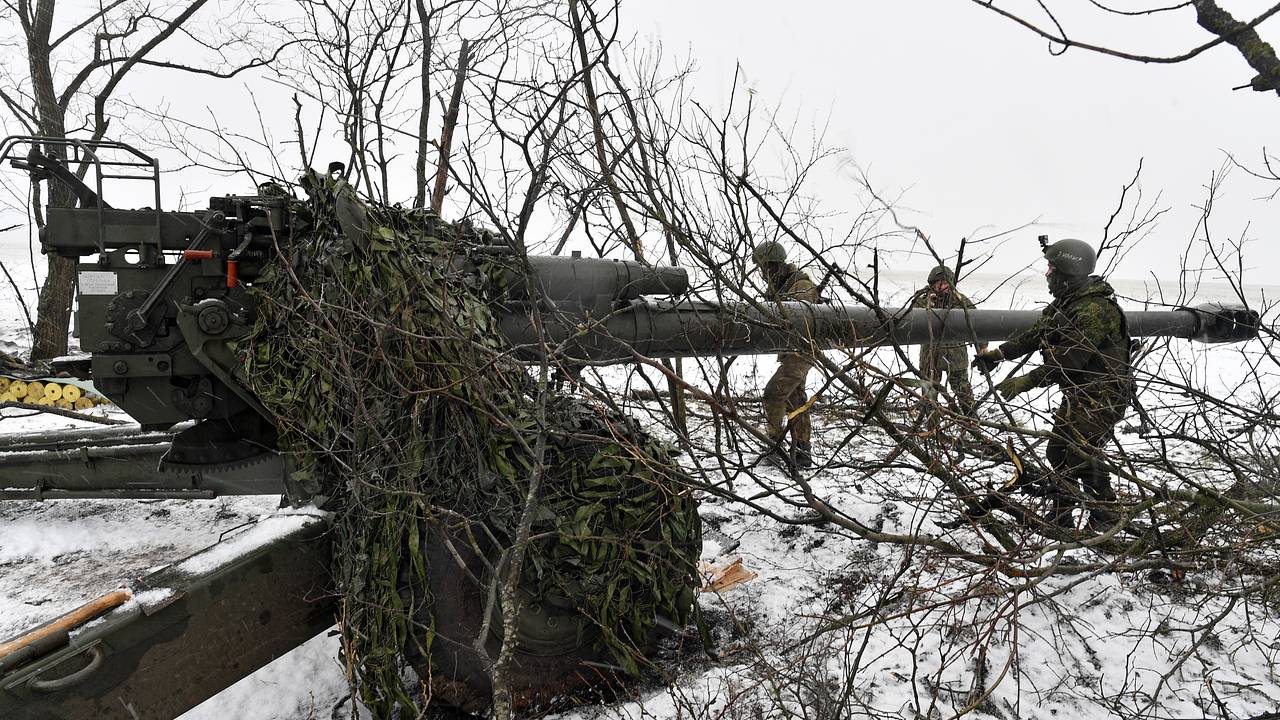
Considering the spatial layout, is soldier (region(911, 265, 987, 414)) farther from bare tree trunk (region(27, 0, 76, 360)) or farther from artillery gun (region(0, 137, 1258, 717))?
bare tree trunk (region(27, 0, 76, 360))

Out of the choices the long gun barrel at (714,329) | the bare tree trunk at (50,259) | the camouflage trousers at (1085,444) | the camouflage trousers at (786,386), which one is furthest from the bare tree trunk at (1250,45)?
the bare tree trunk at (50,259)

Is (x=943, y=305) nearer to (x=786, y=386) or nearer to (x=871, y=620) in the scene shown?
(x=871, y=620)

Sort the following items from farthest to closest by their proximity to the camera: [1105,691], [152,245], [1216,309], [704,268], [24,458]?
[1216,309] < [24,458] < [152,245] < [1105,691] < [704,268]

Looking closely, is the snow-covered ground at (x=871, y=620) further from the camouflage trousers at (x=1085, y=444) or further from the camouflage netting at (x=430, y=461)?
the camouflage netting at (x=430, y=461)

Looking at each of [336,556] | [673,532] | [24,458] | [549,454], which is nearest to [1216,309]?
[673,532]

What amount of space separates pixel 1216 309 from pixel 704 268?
17.6 feet

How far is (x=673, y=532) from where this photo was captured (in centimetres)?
322

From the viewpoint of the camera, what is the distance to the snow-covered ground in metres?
2.53

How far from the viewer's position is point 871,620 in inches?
126

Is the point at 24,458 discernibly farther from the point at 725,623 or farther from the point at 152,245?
the point at 725,623

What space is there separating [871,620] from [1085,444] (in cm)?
112

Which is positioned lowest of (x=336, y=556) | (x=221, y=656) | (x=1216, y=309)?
(x=221, y=656)

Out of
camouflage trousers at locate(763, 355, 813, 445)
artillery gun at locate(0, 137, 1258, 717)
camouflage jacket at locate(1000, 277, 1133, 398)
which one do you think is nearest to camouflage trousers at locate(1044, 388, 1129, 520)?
camouflage jacket at locate(1000, 277, 1133, 398)

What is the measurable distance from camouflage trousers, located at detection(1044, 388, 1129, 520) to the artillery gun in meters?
0.58
